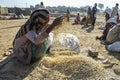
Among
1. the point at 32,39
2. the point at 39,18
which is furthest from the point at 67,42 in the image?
the point at 32,39

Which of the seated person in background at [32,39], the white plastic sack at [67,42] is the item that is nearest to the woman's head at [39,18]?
the seated person in background at [32,39]

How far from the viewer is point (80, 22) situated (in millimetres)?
21297

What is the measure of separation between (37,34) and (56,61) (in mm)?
694

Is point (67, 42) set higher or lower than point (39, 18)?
lower

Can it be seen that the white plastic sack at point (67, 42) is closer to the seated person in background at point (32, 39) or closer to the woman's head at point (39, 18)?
the seated person in background at point (32, 39)

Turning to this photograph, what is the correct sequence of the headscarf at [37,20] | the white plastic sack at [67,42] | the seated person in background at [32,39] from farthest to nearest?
the white plastic sack at [67,42], the headscarf at [37,20], the seated person in background at [32,39]

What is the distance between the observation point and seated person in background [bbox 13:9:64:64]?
5.52 m

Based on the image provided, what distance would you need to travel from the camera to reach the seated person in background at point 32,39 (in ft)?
18.1

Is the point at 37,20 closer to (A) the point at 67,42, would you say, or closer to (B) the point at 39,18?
(B) the point at 39,18

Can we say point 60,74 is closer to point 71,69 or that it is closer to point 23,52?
point 71,69

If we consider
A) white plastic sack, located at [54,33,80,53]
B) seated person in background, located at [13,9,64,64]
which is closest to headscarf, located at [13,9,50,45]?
seated person in background, located at [13,9,64,64]

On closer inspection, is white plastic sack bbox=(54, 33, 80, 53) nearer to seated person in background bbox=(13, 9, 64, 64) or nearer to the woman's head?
seated person in background bbox=(13, 9, 64, 64)

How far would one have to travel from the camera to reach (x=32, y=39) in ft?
18.0

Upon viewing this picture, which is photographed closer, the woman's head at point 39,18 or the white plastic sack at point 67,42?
the woman's head at point 39,18
